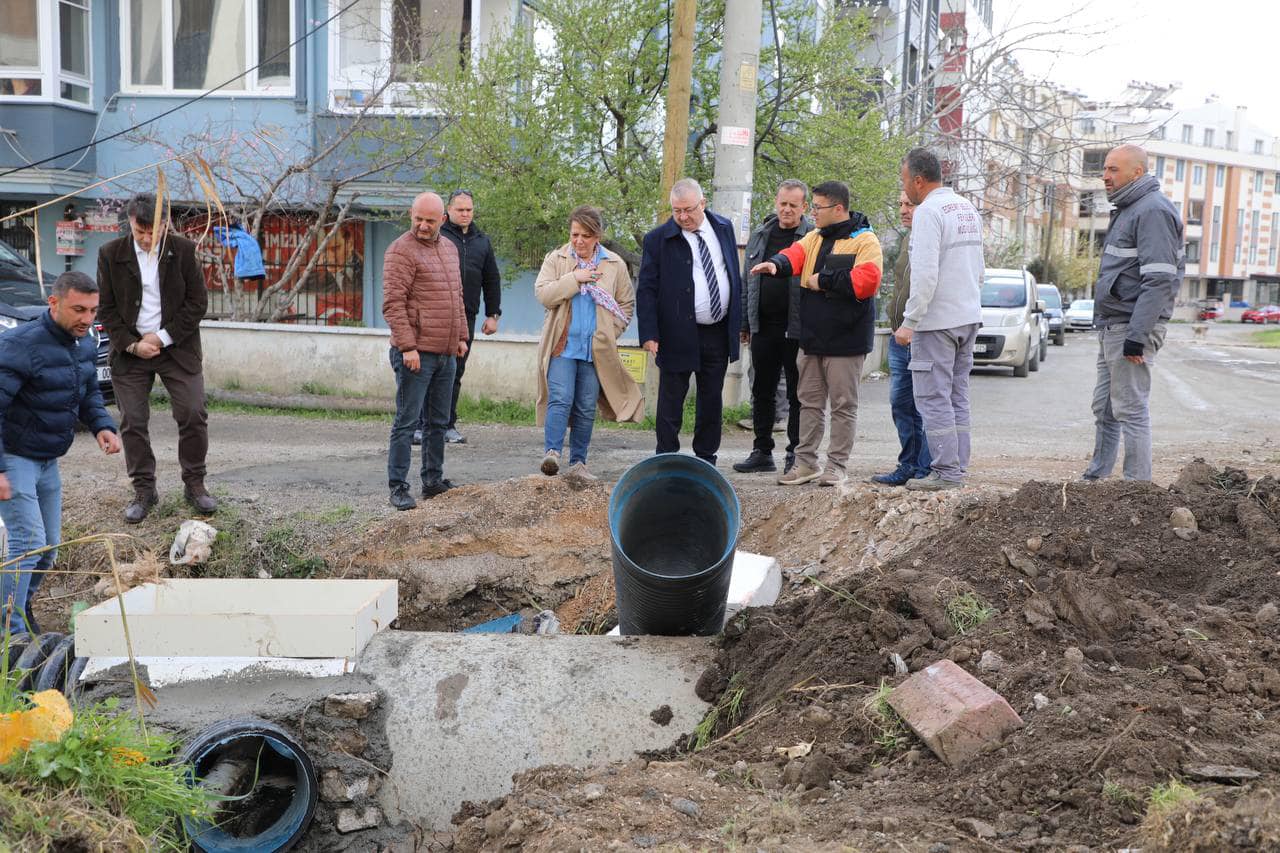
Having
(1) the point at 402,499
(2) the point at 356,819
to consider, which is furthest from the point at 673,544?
(1) the point at 402,499

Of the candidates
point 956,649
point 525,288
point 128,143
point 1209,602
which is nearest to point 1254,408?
point 525,288

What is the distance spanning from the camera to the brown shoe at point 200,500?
7316 millimetres

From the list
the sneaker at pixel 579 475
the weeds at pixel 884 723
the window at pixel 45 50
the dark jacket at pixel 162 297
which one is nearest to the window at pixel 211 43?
the window at pixel 45 50

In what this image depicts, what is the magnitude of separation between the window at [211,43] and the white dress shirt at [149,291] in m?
11.1

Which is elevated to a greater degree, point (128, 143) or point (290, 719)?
point (128, 143)

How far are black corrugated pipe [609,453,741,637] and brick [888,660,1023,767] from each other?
129cm

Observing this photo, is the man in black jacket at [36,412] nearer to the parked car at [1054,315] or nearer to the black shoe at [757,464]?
the black shoe at [757,464]

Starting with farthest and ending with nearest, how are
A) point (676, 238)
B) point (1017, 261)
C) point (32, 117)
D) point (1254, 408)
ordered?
point (1017, 261) → point (32, 117) → point (1254, 408) → point (676, 238)

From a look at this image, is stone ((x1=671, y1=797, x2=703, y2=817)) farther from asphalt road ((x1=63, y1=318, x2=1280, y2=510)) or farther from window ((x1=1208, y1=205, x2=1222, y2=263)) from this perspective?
window ((x1=1208, y1=205, x2=1222, y2=263))

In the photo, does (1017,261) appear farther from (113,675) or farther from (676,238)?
(113,675)

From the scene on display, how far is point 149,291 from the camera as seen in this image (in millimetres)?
7125

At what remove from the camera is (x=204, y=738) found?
14.4ft

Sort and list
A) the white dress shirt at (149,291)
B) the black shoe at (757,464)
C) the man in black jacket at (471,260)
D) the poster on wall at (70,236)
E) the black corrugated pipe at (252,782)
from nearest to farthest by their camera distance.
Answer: the black corrugated pipe at (252,782) → the white dress shirt at (149,291) → the black shoe at (757,464) → the man in black jacket at (471,260) → the poster on wall at (70,236)

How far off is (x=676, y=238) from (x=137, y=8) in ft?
44.5
